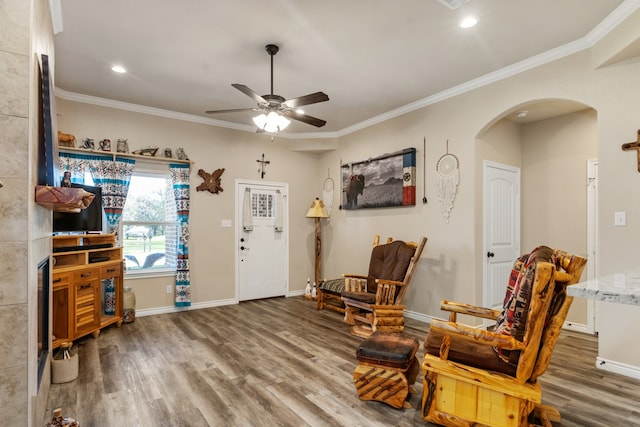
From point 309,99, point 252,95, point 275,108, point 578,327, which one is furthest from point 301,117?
point 578,327

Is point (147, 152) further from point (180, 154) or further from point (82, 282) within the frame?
point (82, 282)

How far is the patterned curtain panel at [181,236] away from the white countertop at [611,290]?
179 inches

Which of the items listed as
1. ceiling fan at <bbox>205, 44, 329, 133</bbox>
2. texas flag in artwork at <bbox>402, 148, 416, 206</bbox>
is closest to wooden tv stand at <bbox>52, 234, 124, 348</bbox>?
ceiling fan at <bbox>205, 44, 329, 133</bbox>

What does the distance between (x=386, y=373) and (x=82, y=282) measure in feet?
10.5

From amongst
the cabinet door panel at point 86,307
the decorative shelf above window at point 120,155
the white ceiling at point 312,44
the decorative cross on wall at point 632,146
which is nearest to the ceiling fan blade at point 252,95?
the white ceiling at point 312,44

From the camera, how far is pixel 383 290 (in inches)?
153

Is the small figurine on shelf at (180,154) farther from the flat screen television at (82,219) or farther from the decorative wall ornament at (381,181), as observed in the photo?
the decorative wall ornament at (381,181)

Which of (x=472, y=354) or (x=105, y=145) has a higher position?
(x=105, y=145)

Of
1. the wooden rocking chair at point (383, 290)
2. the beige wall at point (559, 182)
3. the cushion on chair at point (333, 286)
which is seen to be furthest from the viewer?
the cushion on chair at point (333, 286)

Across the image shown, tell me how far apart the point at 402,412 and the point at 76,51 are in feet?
13.8

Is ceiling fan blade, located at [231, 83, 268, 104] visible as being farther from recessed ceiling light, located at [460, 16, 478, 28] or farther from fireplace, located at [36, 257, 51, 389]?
fireplace, located at [36, 257, 51, 389]

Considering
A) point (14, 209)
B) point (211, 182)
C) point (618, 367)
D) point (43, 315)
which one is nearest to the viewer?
point (14, 209)

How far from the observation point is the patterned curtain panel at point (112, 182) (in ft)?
14.0

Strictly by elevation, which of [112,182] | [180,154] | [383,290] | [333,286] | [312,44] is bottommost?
[333,286]
